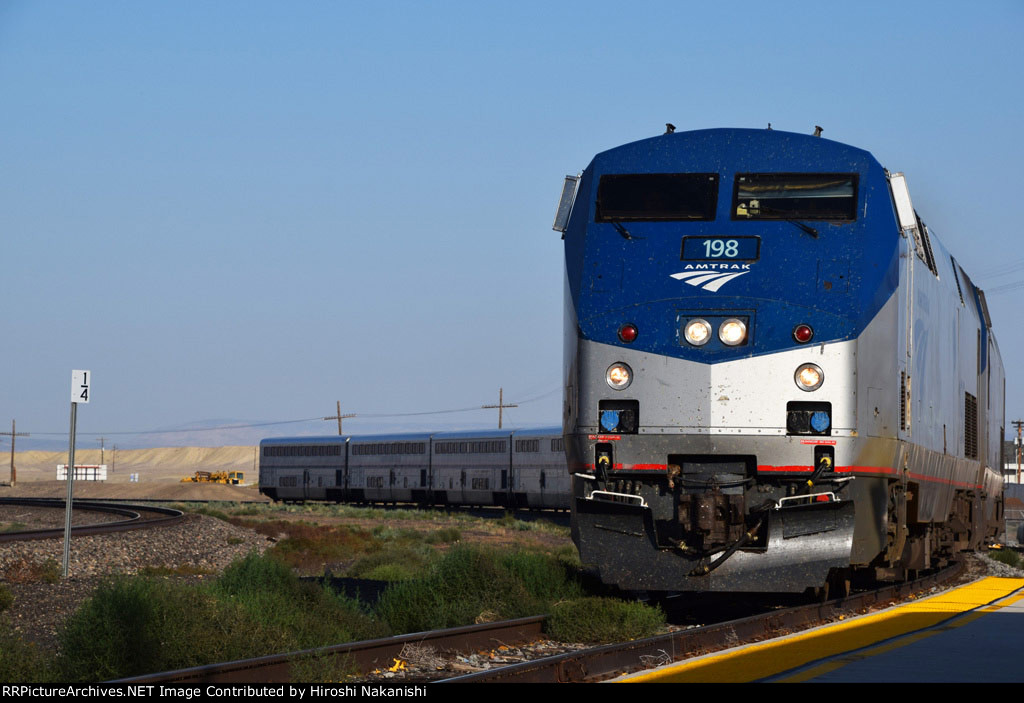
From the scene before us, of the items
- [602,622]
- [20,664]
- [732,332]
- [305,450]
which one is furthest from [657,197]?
[305,450]

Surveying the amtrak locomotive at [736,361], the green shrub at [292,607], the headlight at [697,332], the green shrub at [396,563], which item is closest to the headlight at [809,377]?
the amtrak locomotive at [736,361]

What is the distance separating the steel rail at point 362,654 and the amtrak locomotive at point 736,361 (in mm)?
988

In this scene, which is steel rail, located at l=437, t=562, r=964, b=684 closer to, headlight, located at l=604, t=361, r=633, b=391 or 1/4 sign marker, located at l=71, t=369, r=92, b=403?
headlight, located at l=604, t=361, r=633, b=391

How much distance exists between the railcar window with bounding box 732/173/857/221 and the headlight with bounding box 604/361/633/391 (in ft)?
6.02

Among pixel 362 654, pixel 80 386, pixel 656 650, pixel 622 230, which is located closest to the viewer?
pixel 362 654

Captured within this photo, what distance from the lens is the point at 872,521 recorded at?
11688mm

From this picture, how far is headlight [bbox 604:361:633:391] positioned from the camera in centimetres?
1143

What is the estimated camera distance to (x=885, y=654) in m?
9.88

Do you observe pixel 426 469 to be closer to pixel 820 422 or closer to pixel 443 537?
pixel 443 537

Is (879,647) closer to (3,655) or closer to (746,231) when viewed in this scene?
(746,231)

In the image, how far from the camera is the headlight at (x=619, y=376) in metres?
11.4

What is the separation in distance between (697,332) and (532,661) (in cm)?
361

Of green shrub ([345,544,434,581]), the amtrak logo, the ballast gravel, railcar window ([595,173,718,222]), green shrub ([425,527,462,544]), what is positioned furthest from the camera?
green shrub ([425,527,462,544])

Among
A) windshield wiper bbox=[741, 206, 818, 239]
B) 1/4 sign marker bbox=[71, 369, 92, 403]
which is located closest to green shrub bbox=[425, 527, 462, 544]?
1/4 sign marker bbox=[71, 369, 92, 403]
